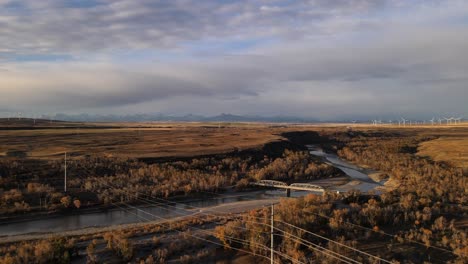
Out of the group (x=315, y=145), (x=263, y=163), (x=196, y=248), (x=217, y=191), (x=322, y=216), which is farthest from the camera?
(x=315, y=145)

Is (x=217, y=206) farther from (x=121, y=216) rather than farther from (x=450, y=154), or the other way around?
(x=450, y=154)

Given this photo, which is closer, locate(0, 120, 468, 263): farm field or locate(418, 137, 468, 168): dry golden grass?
locate(0, 120, 468, 263): farm field

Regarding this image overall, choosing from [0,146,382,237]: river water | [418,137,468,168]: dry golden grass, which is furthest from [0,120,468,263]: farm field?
[418,137,468,168]: dry golden grass

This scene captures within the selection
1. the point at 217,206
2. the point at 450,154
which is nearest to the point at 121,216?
the point at 217,206

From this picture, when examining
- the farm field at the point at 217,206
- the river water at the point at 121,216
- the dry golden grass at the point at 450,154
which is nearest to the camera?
the farm field at the point at 217,206

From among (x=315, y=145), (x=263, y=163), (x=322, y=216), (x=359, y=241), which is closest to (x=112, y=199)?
(x=322, y=216)

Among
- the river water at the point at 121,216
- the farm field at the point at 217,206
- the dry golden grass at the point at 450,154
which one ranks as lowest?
the river water at the point at 121,216

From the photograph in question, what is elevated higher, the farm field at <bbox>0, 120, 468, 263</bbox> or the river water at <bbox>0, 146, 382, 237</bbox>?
the farm field at <bbox>0, 120, 468, 263</bbox>

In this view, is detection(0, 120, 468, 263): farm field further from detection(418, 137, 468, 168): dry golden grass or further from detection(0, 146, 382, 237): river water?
detection(418, 137, 468, 168): dry golden grass

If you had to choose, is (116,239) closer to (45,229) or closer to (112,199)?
(45,229)

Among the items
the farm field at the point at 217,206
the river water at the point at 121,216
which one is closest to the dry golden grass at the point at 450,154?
the farm field at the point at 217,206

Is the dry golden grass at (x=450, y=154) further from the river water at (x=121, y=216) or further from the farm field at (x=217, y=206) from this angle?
the river water at (x=121, y=216)
